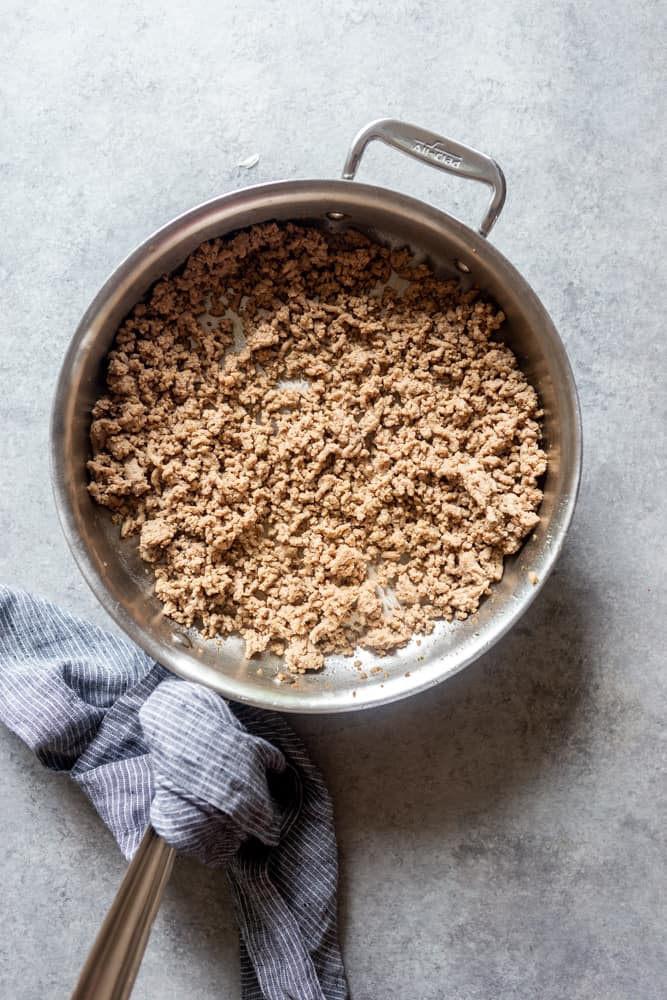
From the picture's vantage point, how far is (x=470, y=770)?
1250 mm

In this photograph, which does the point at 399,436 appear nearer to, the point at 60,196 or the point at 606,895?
the point at 60,196

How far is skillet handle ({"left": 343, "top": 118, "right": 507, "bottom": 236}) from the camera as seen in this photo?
1.05 meters

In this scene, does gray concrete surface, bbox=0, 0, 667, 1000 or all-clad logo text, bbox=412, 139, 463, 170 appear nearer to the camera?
all-clad logo text, bbox=412, 139, 463, 170

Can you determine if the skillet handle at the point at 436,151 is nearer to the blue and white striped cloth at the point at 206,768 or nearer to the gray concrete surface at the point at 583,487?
the gray concrete surface at the point at 583,487

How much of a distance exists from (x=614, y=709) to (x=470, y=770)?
0.25 meters

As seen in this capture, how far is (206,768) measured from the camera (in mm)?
1062

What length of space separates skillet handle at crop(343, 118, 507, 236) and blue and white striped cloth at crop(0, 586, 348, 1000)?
2.57 ft

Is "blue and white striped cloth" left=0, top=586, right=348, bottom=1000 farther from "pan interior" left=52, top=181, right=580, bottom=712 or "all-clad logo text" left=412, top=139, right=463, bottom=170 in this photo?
"all-clad logo text" left=412, top=139, right=463, bottom=170

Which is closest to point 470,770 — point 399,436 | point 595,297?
point 399,436

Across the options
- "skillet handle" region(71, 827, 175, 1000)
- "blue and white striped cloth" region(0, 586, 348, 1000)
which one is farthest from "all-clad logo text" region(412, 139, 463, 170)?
"skillet handle" region(71, 827, 175, 1000)

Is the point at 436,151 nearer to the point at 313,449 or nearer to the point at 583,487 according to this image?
the point at 313,449

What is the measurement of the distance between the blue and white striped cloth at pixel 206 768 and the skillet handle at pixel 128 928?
4 centimetres

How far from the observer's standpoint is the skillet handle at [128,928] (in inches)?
37.5

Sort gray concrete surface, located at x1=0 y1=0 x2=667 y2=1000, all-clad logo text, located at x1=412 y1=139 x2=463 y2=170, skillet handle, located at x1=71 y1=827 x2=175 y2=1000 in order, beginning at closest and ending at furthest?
skillet handle, located at x1=71 y1=827 x2=175 y2=1000
all-clad logo text, located at x1=412 y1=139 x2=463 y2=170
gray concrete surface, located at x1=0 y1=0 x2=667 y2=1000
